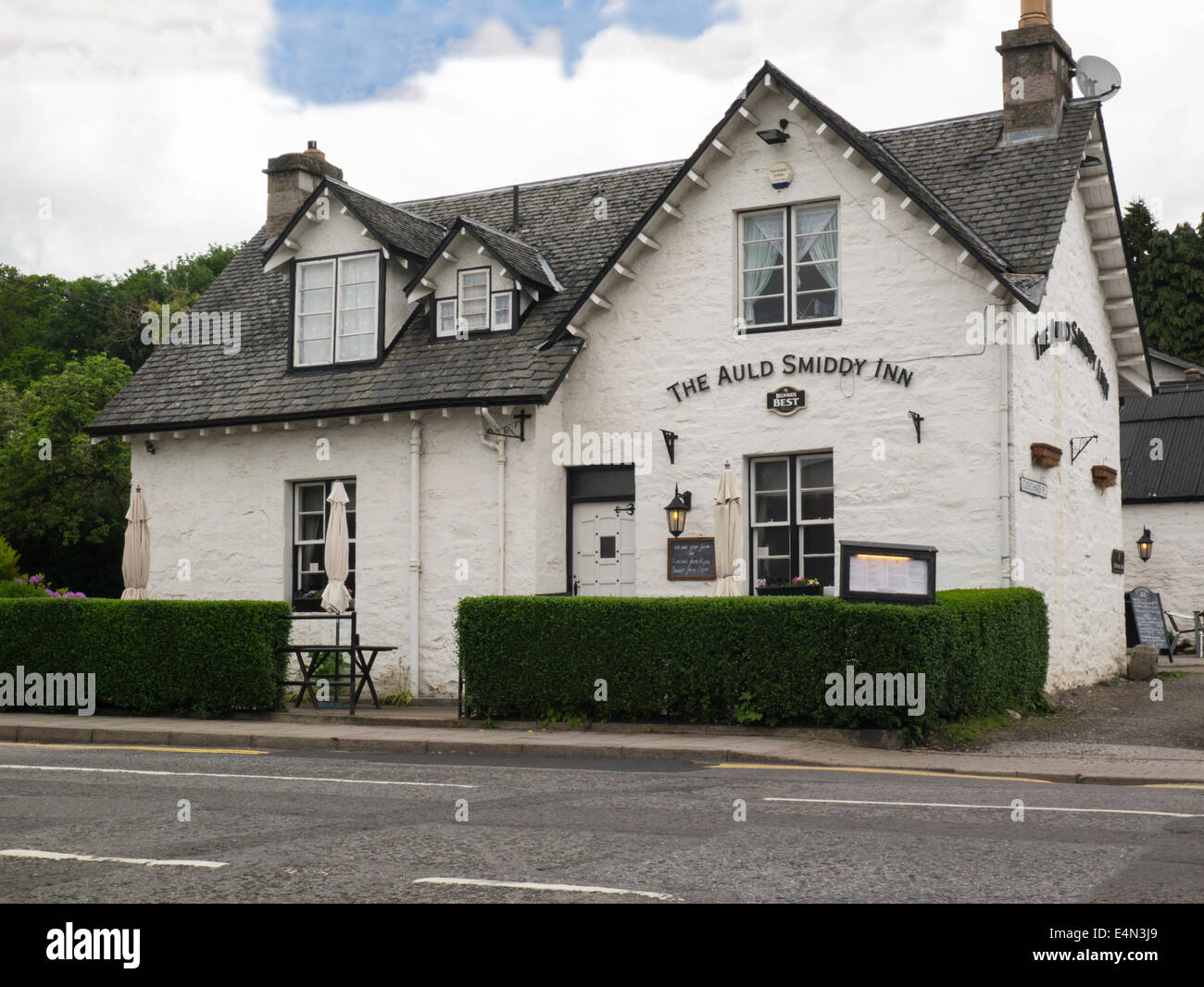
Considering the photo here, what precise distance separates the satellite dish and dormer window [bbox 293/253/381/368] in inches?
442

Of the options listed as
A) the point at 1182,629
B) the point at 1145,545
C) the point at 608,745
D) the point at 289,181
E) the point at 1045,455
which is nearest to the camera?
the point at 608,745

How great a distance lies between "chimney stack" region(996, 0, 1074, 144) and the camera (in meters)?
19.7

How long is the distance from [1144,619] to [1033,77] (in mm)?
11470

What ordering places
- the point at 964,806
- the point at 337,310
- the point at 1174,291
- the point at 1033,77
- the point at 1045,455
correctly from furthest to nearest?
1. the point at 1174,291
2. the point at 337,310
3. the point at 1033,77
4. the point at 1045,455
5. the point at 964,806

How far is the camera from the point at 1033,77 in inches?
780

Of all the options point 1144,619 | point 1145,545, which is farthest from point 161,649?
point 1145,545

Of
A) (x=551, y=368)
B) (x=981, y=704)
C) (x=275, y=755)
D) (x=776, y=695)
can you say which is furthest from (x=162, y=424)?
(x=981, y=704)

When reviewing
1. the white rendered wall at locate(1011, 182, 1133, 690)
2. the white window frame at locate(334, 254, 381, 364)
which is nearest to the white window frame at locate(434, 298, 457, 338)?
the white window frame at locate(334, 254, 381, 364)

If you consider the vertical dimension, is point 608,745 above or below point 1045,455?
below

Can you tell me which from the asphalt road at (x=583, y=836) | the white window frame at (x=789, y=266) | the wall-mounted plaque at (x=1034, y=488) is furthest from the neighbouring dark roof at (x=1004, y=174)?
the asphalt road at (x=583, y=836)

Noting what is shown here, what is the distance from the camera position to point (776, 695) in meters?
14.6

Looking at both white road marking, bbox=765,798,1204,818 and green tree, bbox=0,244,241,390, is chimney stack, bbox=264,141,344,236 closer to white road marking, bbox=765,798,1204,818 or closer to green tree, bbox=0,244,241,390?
white road marking, bbox=765,798,1204,818

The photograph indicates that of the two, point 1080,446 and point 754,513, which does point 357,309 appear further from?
point 1080,446
